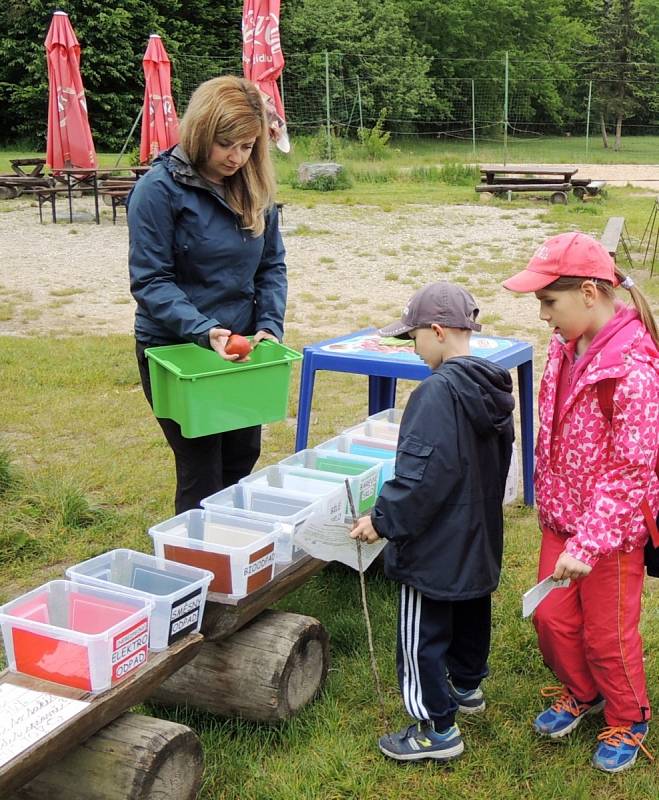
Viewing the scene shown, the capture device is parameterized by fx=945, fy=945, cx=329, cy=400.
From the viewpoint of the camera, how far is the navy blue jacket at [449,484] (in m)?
2.32

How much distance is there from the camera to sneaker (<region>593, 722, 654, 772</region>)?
2.52 m

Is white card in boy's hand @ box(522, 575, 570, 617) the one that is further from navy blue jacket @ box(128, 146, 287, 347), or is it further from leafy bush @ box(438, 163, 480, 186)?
leafy bush @ box(438, 163, 480, 186)

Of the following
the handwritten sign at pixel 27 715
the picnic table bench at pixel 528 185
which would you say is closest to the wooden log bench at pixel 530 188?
the picnic table bench at pixel 528 185

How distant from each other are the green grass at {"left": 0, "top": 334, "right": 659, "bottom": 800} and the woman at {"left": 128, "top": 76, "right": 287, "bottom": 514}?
0.77 m

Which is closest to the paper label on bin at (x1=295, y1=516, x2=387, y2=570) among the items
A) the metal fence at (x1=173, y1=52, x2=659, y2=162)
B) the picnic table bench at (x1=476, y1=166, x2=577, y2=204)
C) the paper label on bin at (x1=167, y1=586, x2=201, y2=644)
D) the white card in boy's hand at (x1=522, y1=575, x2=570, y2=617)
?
the paper label on bin at (x1=167, y1=586, x2=201, y2=644)

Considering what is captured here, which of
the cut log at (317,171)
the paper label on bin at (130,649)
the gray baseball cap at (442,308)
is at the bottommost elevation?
the paper label on bin at (130,649)

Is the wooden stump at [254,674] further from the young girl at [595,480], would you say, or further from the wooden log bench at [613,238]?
the wooden log bench at [613,238]

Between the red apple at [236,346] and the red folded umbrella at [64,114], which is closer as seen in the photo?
the red apple at [236,346]

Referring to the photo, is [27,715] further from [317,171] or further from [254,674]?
[317,171]

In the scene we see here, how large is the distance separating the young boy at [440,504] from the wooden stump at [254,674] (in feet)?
0.99

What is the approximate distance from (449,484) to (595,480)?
421 mm

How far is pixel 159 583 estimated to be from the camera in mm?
2555

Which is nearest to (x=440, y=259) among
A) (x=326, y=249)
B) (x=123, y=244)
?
(x=326, y=249)

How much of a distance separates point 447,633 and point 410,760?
0.37 m
